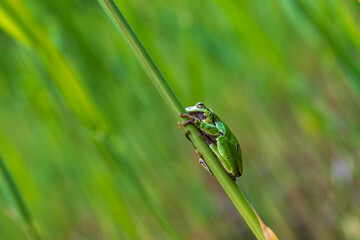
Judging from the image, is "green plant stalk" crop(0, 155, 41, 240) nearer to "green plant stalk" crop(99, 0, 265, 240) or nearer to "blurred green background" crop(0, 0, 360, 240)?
"blurred green background" crop(0, 0, 360, 240)

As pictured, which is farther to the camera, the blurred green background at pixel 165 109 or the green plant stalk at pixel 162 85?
the blurred green background at pixel 165 109

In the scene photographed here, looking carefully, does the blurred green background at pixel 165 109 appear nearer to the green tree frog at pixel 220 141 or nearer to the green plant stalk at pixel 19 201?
the green plant stalk at pixel 19 201

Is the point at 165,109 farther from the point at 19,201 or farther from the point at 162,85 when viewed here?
the point at 162,85

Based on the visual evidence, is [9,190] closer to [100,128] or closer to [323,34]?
[100,128]

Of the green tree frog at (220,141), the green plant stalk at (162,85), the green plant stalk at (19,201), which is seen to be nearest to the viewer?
the green plant stalk at (162,85)

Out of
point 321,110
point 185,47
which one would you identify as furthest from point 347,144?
point 185,47

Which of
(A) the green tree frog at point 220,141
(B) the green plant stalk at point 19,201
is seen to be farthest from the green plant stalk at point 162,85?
A: (B) the green plant stalk at point 19,201

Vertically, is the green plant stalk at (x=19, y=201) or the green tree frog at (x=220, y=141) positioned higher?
the green plant stalk at (x=19, y=201)
